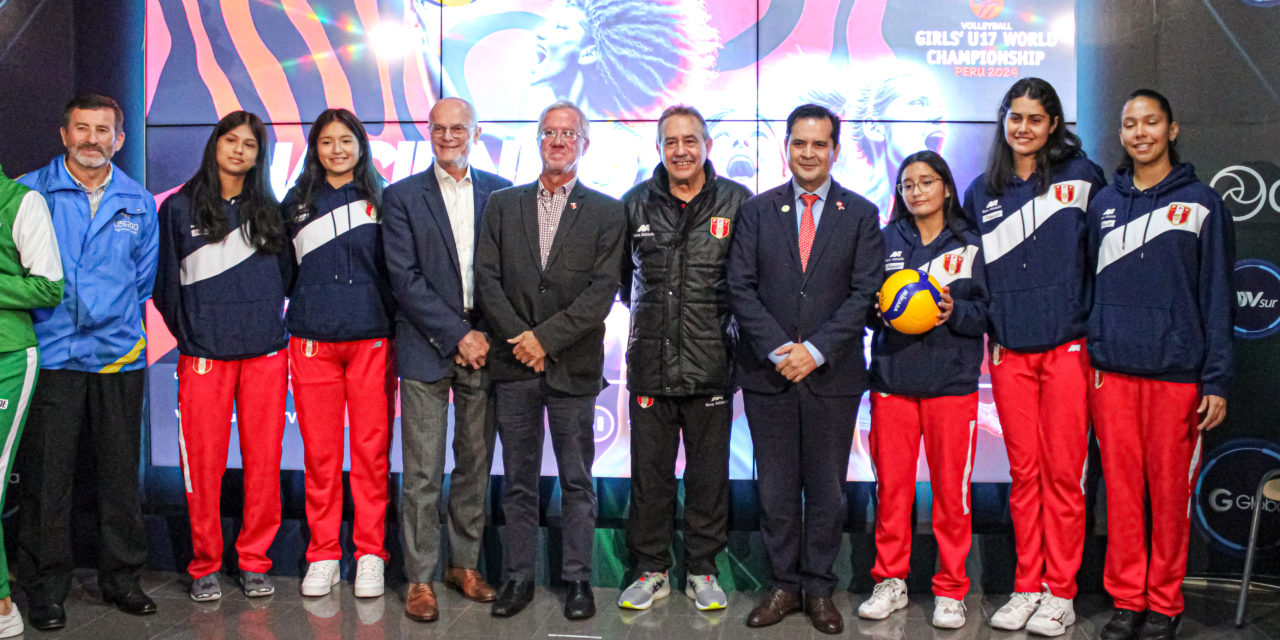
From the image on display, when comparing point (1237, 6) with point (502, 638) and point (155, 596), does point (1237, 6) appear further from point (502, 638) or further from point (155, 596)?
point (155, 596)

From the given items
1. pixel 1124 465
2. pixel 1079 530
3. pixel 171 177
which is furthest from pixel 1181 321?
pixel 171 177

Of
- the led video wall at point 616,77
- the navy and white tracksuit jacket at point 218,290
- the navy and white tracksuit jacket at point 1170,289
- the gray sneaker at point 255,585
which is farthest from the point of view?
the led video wall at point 616,77

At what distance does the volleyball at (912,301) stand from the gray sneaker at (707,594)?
1.20 metres

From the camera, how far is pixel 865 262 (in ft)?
10.9

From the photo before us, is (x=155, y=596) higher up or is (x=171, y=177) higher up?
(x=171, y=177)

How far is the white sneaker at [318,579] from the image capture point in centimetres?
367

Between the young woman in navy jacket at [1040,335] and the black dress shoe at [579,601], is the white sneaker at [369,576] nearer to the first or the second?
the black dress shoe at [579,601]

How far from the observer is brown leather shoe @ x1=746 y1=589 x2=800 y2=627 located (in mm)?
3330

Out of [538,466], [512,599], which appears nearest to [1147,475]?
[538,466]

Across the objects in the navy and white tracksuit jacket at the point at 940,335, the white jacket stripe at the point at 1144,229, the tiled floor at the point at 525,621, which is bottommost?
the tiled floor at the point at 525,621

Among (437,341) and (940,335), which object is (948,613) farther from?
(437,341)

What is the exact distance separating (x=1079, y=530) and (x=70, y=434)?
3.72 m

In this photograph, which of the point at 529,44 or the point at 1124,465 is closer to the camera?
the point at 1124,465

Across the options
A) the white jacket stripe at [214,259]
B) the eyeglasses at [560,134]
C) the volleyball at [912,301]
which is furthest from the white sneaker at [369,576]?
the volleyball at [912,301]
